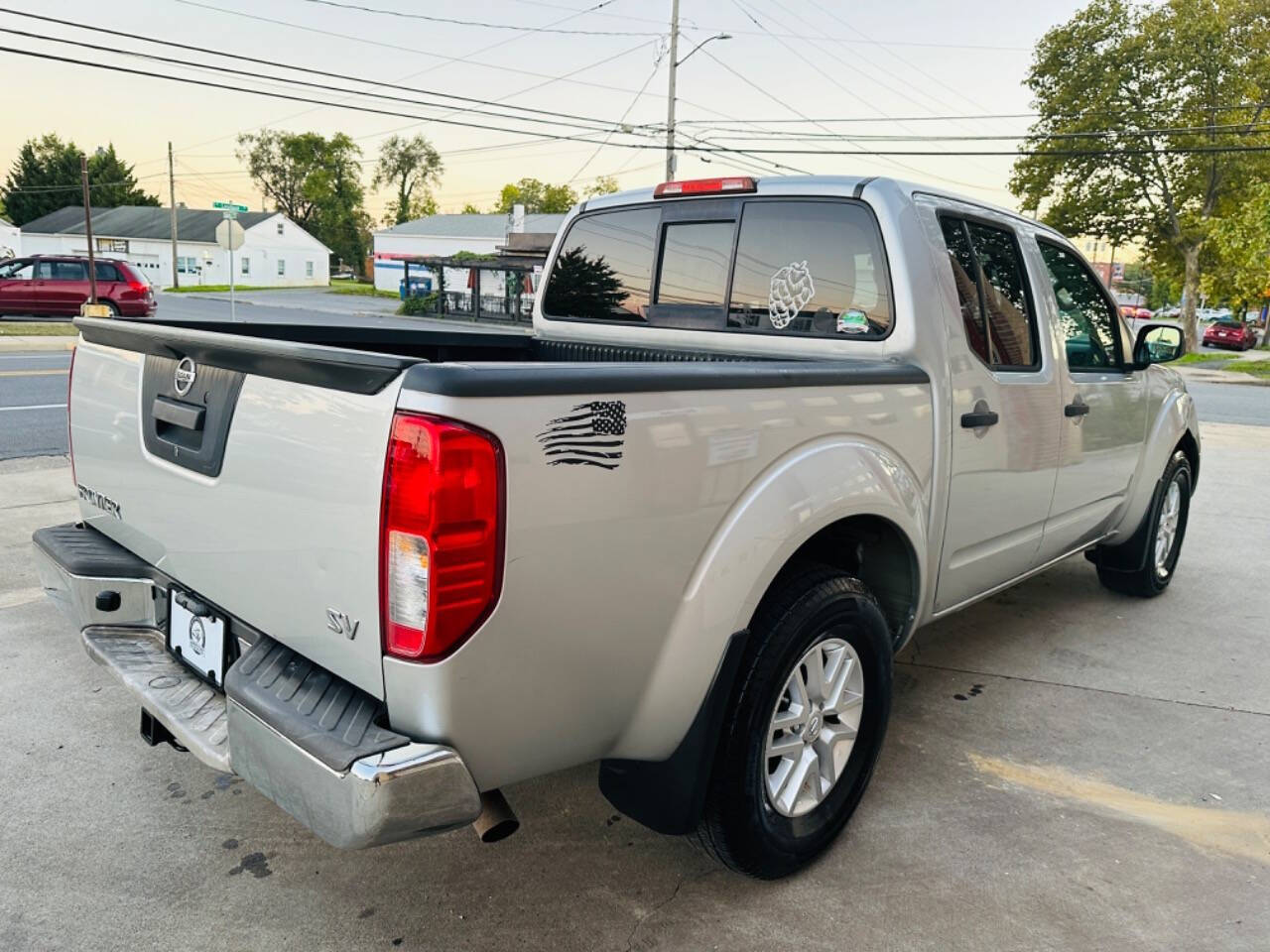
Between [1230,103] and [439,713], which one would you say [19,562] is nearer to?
[439,713]

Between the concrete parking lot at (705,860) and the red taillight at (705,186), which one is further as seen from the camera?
the red taillight at (705,186)

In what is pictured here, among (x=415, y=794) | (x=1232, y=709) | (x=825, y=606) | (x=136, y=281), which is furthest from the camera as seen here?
(x=136, y=281)

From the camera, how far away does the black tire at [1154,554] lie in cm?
480

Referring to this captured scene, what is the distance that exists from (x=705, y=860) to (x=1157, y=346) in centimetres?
328

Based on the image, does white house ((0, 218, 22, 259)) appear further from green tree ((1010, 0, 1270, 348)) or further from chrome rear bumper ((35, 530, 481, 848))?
chrome rear bumper ((35, 530, 481, 848))

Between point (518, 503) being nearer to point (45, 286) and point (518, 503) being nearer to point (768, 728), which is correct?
point (768, 728)

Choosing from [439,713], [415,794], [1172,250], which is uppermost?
[1172,250]

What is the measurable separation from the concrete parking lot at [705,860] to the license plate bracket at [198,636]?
22.4 inches

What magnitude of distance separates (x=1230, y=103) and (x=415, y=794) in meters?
40.4

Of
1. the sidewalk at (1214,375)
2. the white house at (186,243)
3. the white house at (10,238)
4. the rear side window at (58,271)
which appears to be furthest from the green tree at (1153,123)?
the white house at (10,238)

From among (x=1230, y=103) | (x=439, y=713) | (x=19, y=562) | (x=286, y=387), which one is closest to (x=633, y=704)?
(x=439, y=713)

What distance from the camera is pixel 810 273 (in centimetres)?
319

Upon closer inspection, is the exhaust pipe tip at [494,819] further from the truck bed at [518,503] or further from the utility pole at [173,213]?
the utility pole at [173,213]

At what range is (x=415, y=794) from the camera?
1.70m
